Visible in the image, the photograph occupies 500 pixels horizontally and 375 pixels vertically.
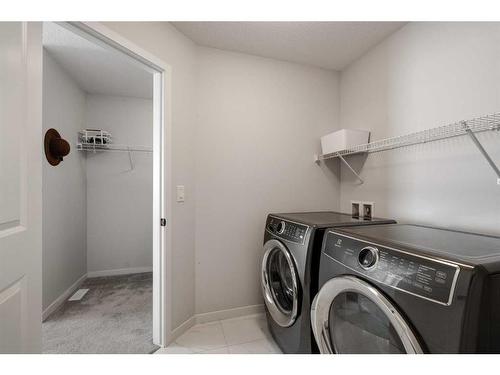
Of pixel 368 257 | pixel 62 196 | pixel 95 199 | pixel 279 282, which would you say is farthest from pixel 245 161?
pixel 95 199

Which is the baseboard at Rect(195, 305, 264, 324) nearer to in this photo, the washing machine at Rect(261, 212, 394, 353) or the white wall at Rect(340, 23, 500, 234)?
the washing machine at Rect(261, 212, 394, 353)

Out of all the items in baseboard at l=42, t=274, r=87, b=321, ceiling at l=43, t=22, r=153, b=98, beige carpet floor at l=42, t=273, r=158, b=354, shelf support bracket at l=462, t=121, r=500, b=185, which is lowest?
beige carpet floor at l=42, t=273, r=158, b=354

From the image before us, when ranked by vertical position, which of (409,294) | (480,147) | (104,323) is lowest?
(104,323)

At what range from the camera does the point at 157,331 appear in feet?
→ 5.16

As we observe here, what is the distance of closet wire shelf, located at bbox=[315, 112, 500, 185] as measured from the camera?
1024mm

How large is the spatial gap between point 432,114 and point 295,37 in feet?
3.68

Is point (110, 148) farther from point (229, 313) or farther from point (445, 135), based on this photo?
point (445, 135)

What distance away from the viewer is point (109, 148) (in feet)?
9.46

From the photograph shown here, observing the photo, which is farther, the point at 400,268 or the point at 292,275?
the point at 292,275

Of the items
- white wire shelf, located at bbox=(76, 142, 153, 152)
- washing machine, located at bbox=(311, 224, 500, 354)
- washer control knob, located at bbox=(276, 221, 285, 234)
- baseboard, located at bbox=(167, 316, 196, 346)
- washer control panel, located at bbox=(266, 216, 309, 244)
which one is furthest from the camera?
white wire shelf, located at bbox=(76, 142, 153, 152)

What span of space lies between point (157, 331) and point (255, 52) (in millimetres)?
2351

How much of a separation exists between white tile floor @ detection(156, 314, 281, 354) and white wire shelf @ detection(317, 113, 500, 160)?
160 centimetres

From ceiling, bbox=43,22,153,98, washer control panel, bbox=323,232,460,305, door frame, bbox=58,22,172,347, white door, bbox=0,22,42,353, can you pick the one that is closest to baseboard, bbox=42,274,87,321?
door frame, bbox=58,22,172,347
